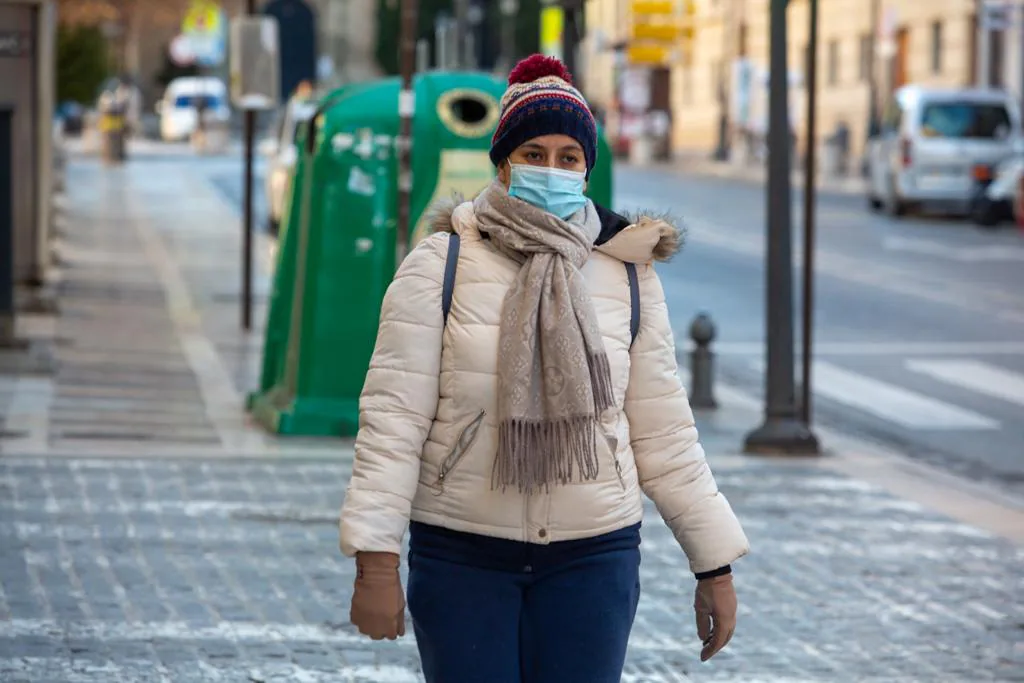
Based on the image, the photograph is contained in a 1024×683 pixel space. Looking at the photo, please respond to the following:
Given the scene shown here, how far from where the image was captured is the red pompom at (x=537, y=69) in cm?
438

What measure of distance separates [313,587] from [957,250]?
20.9 metres

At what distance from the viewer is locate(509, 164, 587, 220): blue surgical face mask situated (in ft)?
14.1

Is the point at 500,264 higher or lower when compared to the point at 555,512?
higher

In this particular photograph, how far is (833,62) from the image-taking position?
216 feet

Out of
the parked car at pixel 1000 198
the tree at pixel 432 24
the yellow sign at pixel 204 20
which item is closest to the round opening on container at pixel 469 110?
the parked car at pixel 1000 198

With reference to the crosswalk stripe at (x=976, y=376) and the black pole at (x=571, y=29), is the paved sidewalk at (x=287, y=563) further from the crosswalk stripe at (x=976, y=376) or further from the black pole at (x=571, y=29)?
the black pole at (x=571, y=29)

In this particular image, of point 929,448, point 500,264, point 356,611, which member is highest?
point 500,264

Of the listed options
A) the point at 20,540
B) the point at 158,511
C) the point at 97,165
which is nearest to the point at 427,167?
the point at 158,511

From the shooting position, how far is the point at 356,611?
4207mm

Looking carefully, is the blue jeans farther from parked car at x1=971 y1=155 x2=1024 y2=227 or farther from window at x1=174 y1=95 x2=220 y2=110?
window at x1=174 y1=95 x2=220 y2=110

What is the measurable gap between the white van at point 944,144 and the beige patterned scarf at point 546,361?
30.5 metres

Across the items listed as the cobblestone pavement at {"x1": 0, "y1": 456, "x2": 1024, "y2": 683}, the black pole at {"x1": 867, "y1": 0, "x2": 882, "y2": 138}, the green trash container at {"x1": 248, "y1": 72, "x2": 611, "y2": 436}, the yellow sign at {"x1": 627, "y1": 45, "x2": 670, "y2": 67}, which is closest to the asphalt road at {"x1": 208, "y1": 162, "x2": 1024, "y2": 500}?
the cobblestone pavement at {"x1": 0, "y1": 456, "x2": 1024, "y2": 683}

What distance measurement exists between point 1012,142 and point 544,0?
2087 cm

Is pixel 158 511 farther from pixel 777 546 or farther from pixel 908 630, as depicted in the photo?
pixel 908 630
